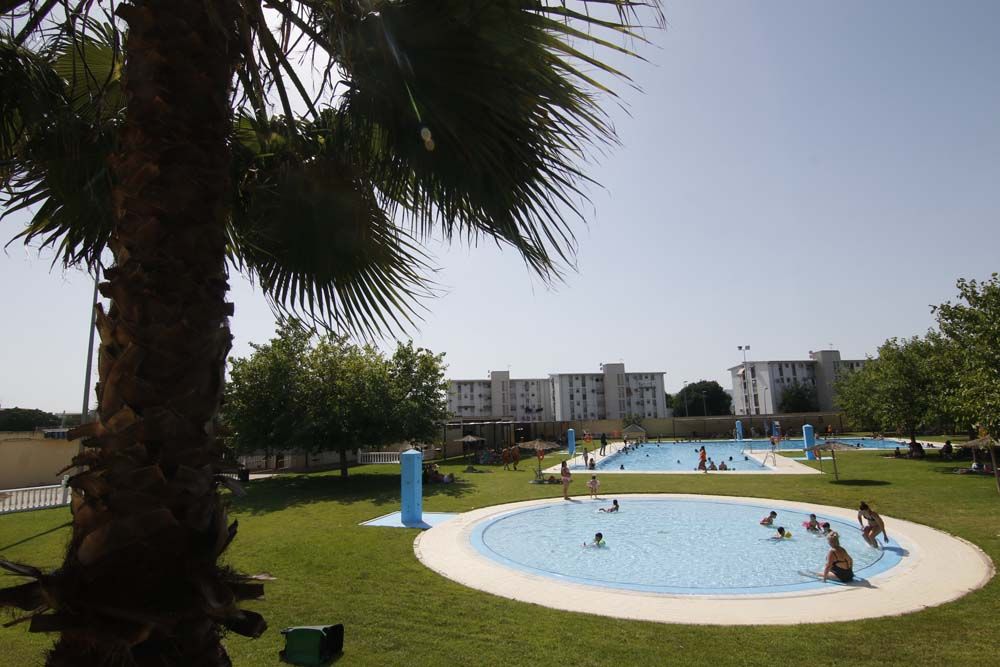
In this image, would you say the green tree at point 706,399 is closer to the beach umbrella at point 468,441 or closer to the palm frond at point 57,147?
the beach umbrella at point 468,441

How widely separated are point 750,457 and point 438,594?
3335cm

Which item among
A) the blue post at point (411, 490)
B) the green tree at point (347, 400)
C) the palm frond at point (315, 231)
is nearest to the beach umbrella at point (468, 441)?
the green tree at point (347, 400)

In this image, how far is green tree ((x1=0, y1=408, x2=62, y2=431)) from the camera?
75.4m

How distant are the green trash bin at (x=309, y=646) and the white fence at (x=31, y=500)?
56.1 feet

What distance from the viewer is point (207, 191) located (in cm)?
223

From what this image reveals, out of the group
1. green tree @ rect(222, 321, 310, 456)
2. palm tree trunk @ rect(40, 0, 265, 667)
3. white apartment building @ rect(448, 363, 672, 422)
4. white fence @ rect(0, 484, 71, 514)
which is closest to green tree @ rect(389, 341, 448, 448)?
green tree @ rect(222, 321, 310, 456)

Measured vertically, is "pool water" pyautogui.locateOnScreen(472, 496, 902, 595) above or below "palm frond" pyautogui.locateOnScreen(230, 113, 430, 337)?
below

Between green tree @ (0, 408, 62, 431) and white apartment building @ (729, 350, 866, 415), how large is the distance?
11668 cm

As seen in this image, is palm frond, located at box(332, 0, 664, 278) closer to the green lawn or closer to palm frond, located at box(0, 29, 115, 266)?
palm frond, located at box(0, 29, 115, 266)

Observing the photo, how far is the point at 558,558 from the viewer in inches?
564

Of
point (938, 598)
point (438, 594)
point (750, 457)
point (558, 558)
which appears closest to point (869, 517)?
point (938, 598)

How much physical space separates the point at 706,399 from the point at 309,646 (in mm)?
106682

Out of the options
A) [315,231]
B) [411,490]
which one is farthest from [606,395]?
[315,231]

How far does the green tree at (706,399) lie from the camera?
104125 millimetres
